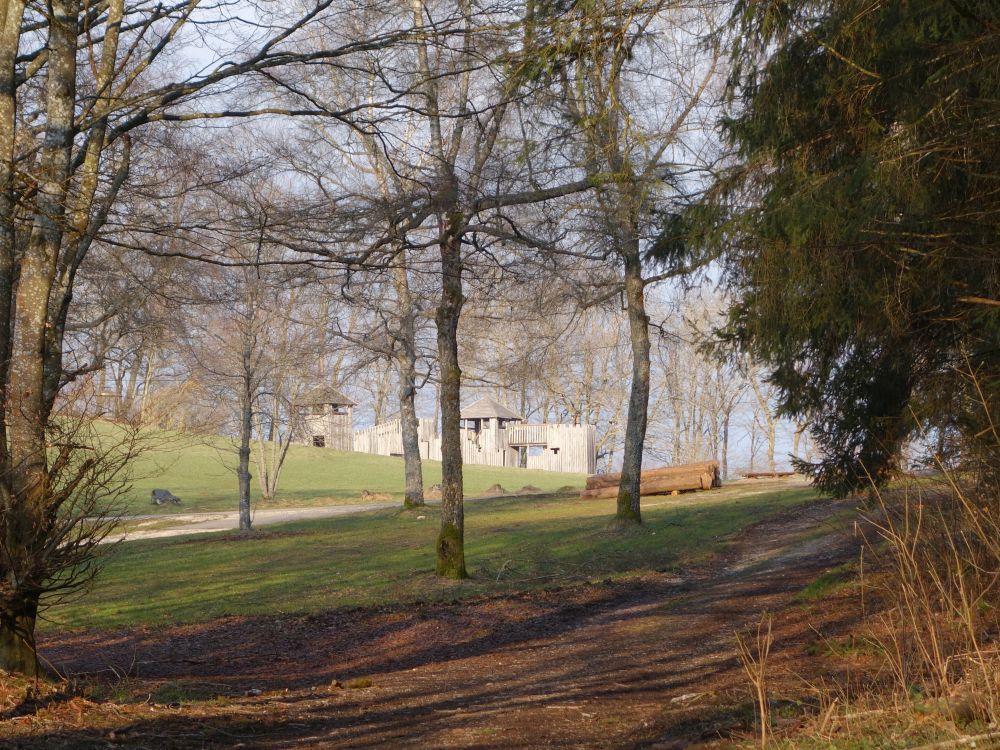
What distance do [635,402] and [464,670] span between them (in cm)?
1272

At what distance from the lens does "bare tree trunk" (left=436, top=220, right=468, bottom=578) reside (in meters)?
14.4

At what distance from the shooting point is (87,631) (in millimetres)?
12148

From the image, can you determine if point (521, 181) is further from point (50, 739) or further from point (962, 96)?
point (50, 739)

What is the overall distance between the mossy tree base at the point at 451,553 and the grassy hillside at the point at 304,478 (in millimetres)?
22446

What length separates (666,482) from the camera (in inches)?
1259

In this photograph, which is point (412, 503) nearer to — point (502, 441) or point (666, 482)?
point (666, 482)

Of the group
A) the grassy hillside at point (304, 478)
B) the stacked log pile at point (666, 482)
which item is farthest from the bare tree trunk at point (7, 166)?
the grassy hillside at point (304, 478)

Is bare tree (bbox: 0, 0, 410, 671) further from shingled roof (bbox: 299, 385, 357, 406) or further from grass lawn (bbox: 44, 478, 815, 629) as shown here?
shingled roof (bbox: 299, 385, 357, 406)

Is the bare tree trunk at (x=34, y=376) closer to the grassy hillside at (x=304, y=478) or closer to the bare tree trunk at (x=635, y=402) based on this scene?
the bare tree trunk at (x=635, y=402)

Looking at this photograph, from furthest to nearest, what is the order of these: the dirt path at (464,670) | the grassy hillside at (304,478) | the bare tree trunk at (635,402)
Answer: the grassy hillside at (304,478) → the bare tree trunk at (635,402) → the dirt path at (464,670)

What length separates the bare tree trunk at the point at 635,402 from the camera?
21.1 metres

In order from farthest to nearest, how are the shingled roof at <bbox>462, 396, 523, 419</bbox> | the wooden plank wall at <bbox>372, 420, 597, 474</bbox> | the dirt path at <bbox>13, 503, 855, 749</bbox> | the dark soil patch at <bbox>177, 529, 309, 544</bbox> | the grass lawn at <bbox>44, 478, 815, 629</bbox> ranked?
the shingled roof at <bbox>462, 396, 523, 419</bbox>, the wooden plank wall at <bbox>372, 420, 597, 474</bbox>, the dark soil patch at <bbox>177, 529, 309, 544</bbox>, the grass lawn at <bbox>44, 478, 815, 629</bbox>, the dirt path at <bbox>13, 503, 855, 749</bbox>

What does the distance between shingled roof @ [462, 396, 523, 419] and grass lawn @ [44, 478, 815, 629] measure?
1464 inches

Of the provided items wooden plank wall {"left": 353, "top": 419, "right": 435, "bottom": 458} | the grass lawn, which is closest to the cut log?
A: the grass lawn
